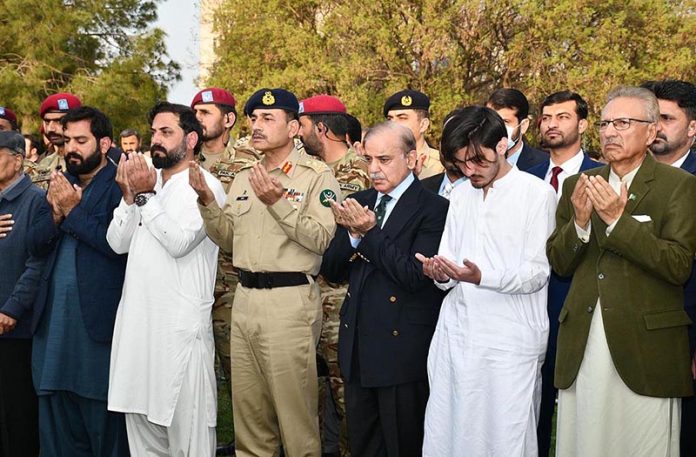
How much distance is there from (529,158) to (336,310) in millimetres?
1749

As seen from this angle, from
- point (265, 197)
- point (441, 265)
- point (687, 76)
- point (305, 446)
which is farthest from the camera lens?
point (687, 76)

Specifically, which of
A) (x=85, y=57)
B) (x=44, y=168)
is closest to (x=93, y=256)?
(x=44, y=168)

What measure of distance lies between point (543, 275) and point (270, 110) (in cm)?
207

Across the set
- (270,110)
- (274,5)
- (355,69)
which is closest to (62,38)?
(274,5)

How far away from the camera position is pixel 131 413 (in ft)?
17.5

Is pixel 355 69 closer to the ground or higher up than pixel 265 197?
higher up

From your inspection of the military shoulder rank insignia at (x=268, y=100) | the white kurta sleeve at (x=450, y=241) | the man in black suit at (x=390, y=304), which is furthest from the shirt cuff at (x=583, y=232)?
the military shoulder rank insignia at (x=268, y=100)

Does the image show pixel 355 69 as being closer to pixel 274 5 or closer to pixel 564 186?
pixel 274 5

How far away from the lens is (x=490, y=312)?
4.40m

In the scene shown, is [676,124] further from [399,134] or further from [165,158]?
[165,158]

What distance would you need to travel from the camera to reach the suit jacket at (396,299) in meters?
4.63

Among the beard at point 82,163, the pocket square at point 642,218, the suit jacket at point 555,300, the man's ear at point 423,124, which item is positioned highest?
the man's ear at point 423,124

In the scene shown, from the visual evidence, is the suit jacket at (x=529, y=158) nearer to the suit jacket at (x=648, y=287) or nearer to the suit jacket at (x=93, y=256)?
the suit jacket at (x=648, y=287)

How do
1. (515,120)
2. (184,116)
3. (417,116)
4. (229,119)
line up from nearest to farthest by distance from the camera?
(184,116) → (515,120) → (417,116) → (229,119)
